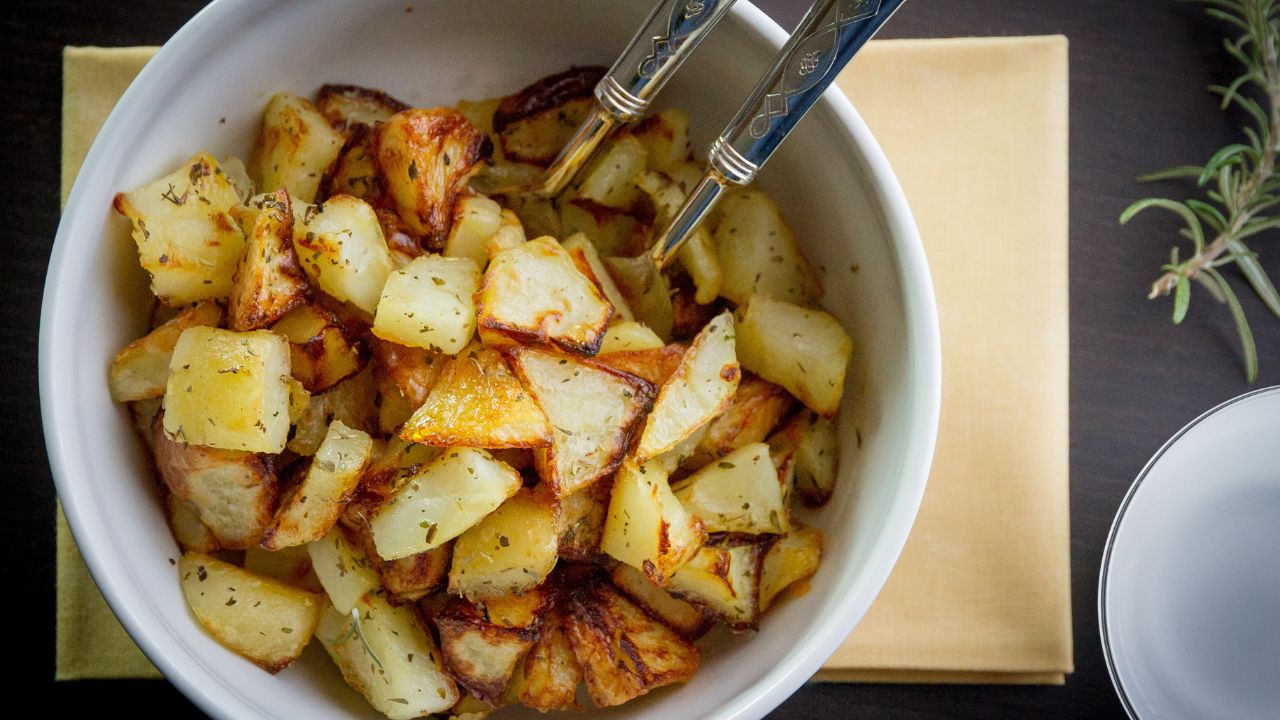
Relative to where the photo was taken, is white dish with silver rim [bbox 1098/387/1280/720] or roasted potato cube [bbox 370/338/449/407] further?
white dish with silver rim [bbox 1098/387/1280/720]

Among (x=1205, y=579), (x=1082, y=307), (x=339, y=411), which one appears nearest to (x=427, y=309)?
(x=339, y=411)

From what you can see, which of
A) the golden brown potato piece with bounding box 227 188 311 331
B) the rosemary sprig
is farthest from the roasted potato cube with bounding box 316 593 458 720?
the rosemary sprig

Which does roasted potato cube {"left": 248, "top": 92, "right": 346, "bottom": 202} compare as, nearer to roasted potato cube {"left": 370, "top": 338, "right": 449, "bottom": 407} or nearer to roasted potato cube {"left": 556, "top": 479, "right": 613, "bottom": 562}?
roasted potato cube {"left": 370, "top": 338, "right": 449, "bottom": 407}

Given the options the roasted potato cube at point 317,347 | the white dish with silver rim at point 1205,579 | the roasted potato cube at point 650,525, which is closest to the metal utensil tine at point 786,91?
the roasted potato cube at point 650,525

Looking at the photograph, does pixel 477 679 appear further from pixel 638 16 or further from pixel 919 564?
pixel 638 16

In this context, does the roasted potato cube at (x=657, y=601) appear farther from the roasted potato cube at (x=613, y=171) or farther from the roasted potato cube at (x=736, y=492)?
the roasted potato cube at (x=613, y=171)

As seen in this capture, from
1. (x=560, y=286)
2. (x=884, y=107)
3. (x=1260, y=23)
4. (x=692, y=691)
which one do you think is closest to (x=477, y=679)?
(x=692, y=691)
